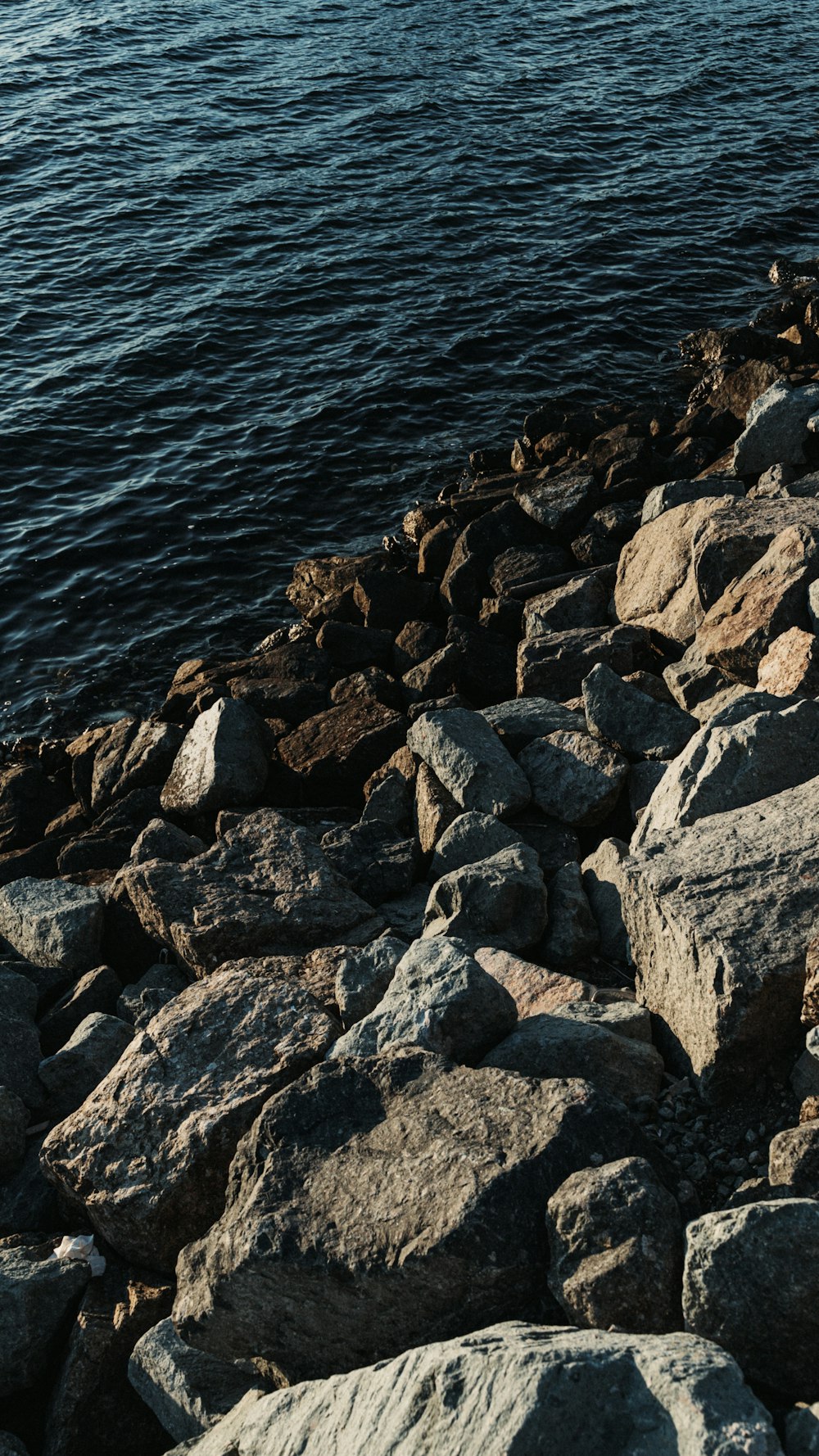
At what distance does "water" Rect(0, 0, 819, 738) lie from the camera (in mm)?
16641

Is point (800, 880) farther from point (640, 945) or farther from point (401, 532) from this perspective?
point (401, 532)

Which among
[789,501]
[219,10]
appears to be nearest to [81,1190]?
[789,501]

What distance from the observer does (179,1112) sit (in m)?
6.30

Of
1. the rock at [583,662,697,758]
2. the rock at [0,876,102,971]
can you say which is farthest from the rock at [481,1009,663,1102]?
the rock at [0,876,102,971]

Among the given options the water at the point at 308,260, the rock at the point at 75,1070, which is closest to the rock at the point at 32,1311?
the rock at the point at 75,1070

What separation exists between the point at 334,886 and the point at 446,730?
62.1 inches

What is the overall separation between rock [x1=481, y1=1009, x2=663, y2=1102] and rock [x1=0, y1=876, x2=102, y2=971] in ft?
14.6

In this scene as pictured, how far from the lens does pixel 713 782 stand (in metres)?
7.05

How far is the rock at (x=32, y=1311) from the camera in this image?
588cm

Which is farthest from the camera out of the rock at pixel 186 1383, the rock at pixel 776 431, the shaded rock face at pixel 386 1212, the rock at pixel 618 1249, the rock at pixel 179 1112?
the rock at pixel 776 431

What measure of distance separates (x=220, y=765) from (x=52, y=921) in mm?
2038

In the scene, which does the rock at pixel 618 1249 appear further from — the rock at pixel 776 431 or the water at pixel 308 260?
the water at pixel 308 260

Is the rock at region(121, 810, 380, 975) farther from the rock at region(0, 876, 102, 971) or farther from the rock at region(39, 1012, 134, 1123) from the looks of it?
the rock at region(39, 1012, 134, 1123)

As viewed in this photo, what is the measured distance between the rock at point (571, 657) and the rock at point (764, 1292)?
6.80 m
